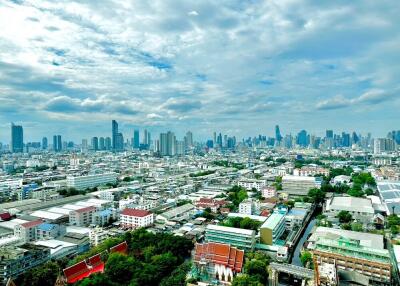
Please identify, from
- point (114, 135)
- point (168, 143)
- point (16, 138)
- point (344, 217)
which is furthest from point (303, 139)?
point (344, 217)

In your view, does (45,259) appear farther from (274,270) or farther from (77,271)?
(274,270)

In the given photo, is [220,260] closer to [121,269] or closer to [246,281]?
[246,281]

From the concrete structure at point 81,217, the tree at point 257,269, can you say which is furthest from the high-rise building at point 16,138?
the tree at point 257,269

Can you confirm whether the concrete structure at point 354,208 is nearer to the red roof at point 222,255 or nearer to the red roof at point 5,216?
the red roof at point 222,255

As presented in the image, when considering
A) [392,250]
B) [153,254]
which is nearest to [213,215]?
[153,254]

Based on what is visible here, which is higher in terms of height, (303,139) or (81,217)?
(303,139)

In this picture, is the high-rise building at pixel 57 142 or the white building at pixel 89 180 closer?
the white building at pixel 89 180
